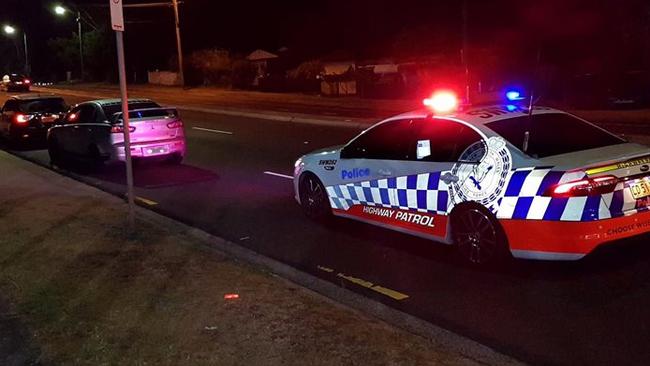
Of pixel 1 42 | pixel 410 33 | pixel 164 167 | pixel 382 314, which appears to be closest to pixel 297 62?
pixel 410 33

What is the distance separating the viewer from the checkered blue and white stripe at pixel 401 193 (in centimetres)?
612

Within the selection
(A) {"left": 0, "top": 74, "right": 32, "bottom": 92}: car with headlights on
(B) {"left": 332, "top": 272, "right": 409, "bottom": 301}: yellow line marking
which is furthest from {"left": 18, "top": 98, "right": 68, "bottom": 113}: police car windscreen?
(A) {"left": 0, "top": 74, "right": 32, "bottom": 92}: car with headlights on

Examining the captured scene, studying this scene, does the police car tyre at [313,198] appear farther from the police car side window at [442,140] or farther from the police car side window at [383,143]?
the police car side window at [442,140]

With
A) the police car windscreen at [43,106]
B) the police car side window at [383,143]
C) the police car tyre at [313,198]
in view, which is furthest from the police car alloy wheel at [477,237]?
the police car windscreen at [43,106]

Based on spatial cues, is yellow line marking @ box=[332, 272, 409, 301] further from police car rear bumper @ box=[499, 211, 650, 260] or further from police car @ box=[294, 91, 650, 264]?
police car rear bumper @ box=[499, 211, 650, 260]

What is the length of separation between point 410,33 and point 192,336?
4510 cm

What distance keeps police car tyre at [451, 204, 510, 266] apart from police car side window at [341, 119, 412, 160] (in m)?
0.92

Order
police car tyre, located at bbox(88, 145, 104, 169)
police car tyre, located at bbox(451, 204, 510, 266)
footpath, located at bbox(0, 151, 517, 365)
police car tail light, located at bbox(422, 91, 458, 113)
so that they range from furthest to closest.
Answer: police car tyre, located at bbox(88, 145, 104, 169), police car tail light, located at bbox(422, 91, 458, 113), police car tyre, located at bbox(451, 204, 510, 266), footpath, located at bbox(0, 151, 517, 365)

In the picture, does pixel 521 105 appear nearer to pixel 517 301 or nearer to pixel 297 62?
pixel 517 301

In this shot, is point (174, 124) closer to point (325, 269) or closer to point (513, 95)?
point (325, 269)

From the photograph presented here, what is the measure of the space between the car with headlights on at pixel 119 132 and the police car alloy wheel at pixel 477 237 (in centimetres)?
775

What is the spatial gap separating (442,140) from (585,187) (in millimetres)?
1503

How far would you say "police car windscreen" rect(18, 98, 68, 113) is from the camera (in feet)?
59.7

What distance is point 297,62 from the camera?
60594 mm
